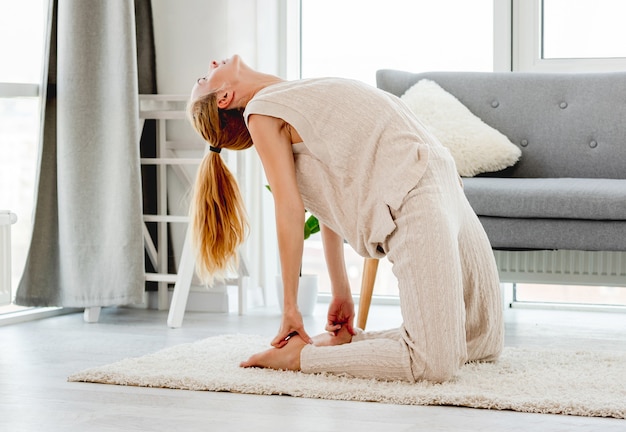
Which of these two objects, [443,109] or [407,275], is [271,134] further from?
[443,109]

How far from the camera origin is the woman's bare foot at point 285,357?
217 cm

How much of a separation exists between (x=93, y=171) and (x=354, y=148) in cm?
145

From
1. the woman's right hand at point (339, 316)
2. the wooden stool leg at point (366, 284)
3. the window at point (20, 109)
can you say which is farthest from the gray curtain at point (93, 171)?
the woman's right hand at point (339, 316)

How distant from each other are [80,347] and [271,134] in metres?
0.98

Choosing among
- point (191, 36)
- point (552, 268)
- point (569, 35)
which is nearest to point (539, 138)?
point (552, 268)

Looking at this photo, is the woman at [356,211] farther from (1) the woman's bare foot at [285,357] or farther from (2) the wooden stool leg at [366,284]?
(2) the wooden stool leg at [366,284]

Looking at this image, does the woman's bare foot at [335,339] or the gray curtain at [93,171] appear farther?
the gray curtain at [93,171]

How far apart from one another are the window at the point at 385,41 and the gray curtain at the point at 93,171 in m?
1.02

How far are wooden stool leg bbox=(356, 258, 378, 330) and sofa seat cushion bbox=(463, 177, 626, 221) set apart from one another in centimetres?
37

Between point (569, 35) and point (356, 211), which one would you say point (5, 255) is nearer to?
point (356, 211)

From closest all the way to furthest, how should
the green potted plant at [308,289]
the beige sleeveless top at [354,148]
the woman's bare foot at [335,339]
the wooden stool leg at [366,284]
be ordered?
the beige sleeveless top at [354,148]
the woman's bare foot at [335,339]
the wooden stool leg at [366,284]
the green potted plant at [308,289]

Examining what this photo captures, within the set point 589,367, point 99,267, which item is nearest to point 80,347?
point 99,267

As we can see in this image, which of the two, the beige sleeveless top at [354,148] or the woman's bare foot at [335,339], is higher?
the beige sleeveless top at [354,148]

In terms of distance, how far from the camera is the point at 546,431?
5.42ft
